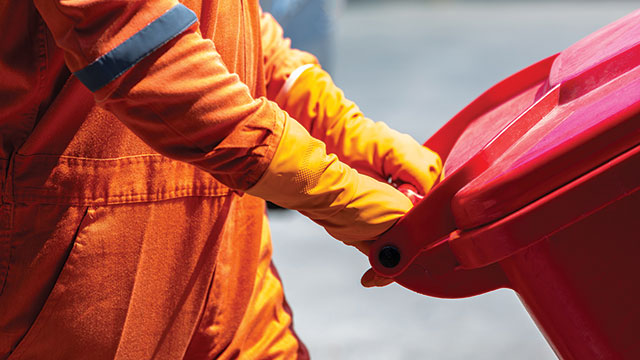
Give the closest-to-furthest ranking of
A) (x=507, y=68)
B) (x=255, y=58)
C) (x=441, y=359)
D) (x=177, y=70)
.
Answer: (x=177, y=70) < (x=255, y=58) < (x=441, y=359) < (x=507, y=68)

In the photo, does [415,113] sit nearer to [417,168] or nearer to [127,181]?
[417,168]

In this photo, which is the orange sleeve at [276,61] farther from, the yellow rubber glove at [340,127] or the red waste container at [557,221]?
the red waste container at [557,221]

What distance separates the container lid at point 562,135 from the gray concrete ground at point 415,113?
5.40 ft

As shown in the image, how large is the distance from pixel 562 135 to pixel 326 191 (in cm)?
28

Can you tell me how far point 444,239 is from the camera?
1002 millimetres

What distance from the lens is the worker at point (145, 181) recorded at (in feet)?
2.99

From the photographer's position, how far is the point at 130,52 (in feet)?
2.93

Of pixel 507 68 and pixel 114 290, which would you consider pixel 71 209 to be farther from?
pixel 507 68

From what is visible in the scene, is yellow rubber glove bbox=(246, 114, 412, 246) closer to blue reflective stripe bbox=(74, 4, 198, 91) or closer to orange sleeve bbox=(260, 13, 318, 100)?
blue reflective stripe bbox=(74, 4, 198, 91)

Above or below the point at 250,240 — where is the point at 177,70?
above

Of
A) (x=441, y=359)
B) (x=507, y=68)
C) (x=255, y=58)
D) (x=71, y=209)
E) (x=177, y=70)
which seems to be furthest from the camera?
(x=507, y=68)

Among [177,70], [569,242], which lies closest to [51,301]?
[177,70]

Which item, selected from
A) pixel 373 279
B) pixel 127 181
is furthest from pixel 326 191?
pixel 127 181

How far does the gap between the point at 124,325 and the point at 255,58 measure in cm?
42
